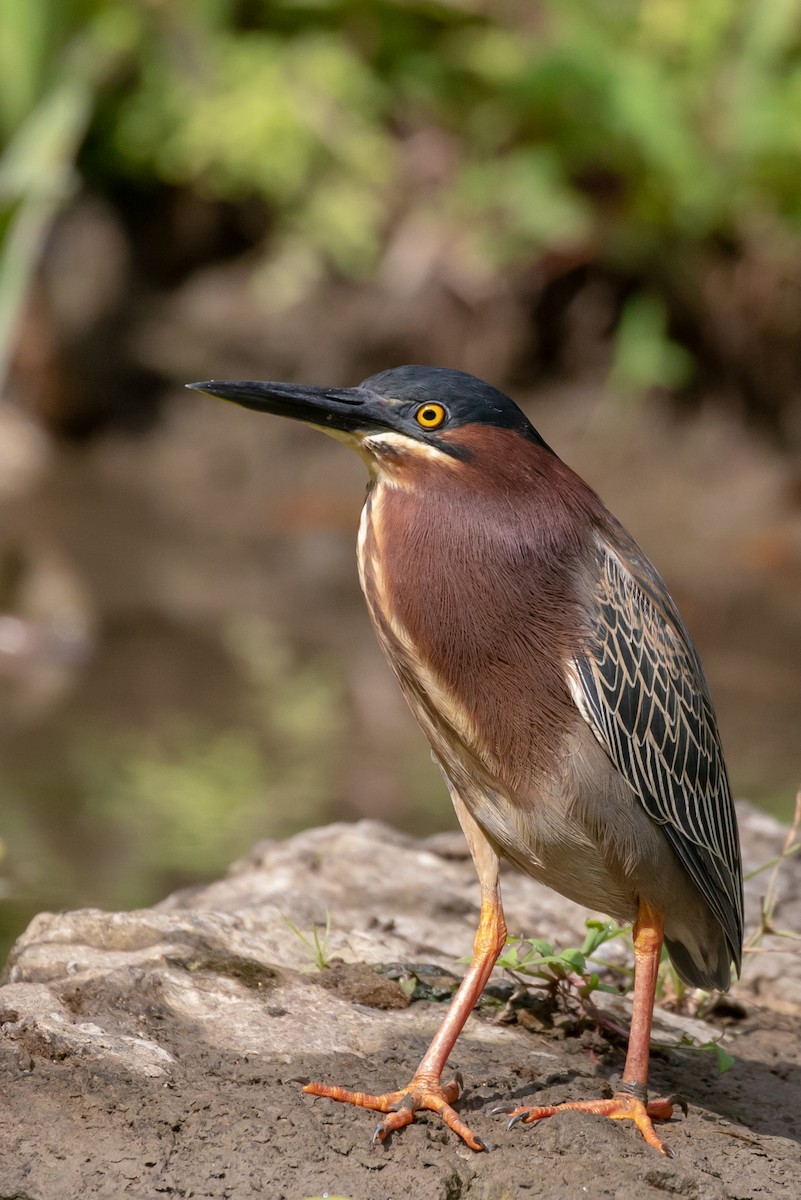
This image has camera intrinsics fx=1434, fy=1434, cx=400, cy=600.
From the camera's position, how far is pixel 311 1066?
3199mm

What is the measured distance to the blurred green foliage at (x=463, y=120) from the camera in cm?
1117

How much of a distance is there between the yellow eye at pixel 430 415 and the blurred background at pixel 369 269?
6.22 meters

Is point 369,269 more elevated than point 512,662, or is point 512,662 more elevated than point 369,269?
point 369,269

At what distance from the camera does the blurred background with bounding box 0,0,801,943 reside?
10.8 m

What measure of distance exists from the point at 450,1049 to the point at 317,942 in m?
0.69

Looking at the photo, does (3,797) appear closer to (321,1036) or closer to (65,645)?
(65,645)

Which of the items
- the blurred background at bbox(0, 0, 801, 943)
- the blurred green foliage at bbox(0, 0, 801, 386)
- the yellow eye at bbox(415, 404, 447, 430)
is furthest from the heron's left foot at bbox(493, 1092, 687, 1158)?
the blurred green foliage at bbox(0, 0, 801, 386)

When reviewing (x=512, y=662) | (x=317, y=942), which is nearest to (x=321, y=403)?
(x=512, y=662)

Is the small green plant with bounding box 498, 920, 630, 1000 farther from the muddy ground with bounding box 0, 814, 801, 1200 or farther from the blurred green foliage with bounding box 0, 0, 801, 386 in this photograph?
the blurred green foliage with bounding box 0, 0, 801, 386

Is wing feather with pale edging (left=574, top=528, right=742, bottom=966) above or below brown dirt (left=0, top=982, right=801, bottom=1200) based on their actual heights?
above

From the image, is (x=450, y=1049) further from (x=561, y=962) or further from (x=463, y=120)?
(x=463, y=120)

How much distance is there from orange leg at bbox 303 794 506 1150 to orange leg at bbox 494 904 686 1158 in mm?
151

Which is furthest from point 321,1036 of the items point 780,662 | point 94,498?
point 94,498

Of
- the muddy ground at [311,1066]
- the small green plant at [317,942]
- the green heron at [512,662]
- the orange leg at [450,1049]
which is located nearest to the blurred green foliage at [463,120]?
the muddy ground at [311,1066]
